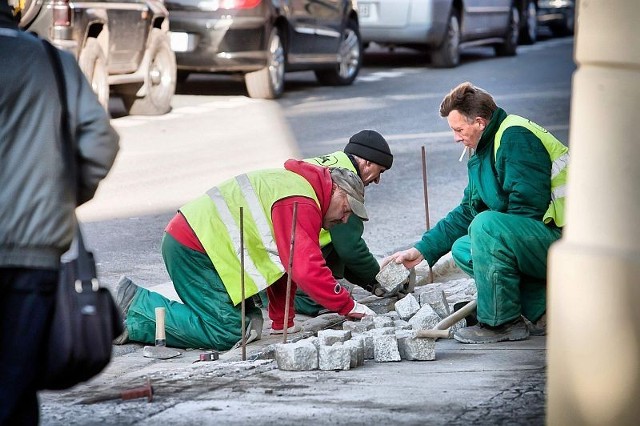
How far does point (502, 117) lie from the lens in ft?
24.1

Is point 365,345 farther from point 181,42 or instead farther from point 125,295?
point 181,42

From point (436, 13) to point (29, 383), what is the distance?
1684 centimetres

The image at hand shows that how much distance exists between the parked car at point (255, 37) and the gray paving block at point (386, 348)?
10.1 m

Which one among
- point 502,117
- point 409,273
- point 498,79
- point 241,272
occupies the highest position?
point 502,117

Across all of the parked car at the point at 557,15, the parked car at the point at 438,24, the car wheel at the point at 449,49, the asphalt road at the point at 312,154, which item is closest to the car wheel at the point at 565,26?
the parked car at the point at 557,15

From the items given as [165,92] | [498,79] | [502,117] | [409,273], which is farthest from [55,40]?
[498,79]

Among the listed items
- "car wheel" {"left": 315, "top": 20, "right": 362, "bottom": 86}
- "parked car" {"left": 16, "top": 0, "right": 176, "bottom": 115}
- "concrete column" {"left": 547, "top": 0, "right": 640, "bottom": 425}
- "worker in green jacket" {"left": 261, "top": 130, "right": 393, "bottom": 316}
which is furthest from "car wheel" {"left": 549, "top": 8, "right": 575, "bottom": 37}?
"concrete column" {"left": 547, "top": 0, "right": 640, "bottom": 425}

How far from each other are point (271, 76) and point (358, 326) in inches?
399

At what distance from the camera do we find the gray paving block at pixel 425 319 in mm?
7160

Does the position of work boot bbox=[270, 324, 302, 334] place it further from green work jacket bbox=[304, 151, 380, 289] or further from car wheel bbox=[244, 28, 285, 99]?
car wheel bbox=[244, 28, 285, 99]

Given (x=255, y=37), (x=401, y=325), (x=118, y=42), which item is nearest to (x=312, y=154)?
(x=118, y=42)

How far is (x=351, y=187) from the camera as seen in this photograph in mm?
7277

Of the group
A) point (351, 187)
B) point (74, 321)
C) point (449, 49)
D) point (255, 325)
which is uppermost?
point (74, 321)

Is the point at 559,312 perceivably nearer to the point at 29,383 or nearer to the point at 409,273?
the point at 29,383
